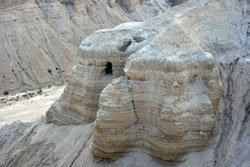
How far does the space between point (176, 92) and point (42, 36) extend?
2891 cm

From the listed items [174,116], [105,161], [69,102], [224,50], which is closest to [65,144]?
[69,102]

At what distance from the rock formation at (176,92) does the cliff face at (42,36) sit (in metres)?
19.9

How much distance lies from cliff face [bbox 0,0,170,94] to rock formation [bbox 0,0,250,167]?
65.2 ft

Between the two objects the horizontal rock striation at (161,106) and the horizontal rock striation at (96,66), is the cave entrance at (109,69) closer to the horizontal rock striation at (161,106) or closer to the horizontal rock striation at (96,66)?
the horizontal rock striation at (96,66)

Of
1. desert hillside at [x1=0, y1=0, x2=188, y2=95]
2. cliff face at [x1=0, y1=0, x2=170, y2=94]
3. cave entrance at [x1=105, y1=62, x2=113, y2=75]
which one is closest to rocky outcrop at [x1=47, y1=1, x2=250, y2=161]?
cave entrance at [x1=105, y1=62, x2=113, y2=75]

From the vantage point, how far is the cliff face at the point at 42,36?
3009 centimetres

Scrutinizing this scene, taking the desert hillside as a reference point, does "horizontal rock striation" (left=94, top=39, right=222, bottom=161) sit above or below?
above

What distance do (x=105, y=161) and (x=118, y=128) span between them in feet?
3.90

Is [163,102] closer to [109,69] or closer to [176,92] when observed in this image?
[176,92]

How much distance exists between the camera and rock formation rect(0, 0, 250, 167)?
323 inches

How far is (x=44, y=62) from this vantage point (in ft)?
105

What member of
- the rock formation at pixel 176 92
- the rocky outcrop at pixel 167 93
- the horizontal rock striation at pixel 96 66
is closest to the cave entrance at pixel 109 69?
the horizontal rock striation at pixel 96 66

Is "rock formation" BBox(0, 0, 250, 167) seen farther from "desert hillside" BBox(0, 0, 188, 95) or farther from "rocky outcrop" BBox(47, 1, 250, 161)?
"desert hillside" BBox(0, 0, 188, 95)

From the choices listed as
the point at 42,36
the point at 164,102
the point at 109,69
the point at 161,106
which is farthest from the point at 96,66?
the point at 42,36
